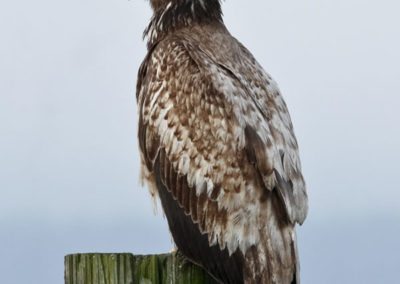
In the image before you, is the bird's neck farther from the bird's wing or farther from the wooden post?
the wooden post

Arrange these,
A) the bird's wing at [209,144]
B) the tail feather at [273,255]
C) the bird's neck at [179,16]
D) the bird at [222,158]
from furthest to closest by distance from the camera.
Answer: the bird's neck at [179,16]
the bird's wing at [209,144]
the bird at [222,158]
the tail feather at [273,255]

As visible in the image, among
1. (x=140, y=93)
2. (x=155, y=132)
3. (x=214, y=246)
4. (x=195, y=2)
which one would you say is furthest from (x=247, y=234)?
(x=195, y=2)

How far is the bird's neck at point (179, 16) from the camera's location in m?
10.5

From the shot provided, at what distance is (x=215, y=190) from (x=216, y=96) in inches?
35.2

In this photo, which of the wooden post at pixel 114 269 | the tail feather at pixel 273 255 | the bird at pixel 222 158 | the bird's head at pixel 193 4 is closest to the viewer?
the wooden post at pixel 114 269

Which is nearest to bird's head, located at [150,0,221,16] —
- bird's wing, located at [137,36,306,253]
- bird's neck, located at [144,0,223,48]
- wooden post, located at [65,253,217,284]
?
bird's neck, located at [144,0,223,48]

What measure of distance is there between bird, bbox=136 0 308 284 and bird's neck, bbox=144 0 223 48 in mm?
474

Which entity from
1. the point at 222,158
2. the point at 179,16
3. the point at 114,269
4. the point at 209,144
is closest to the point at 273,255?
the point at 222,158


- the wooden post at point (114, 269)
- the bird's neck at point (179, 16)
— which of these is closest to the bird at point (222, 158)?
the bird's neck at point (179, 16)

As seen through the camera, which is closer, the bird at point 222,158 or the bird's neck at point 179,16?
the bird at point 222,158

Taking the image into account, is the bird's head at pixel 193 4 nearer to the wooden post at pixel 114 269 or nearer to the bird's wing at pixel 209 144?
the bird's wing at pixel 209 144

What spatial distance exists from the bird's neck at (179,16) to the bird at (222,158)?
474 mm

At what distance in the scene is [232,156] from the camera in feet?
28.3

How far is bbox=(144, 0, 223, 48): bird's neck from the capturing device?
10.5 meters
